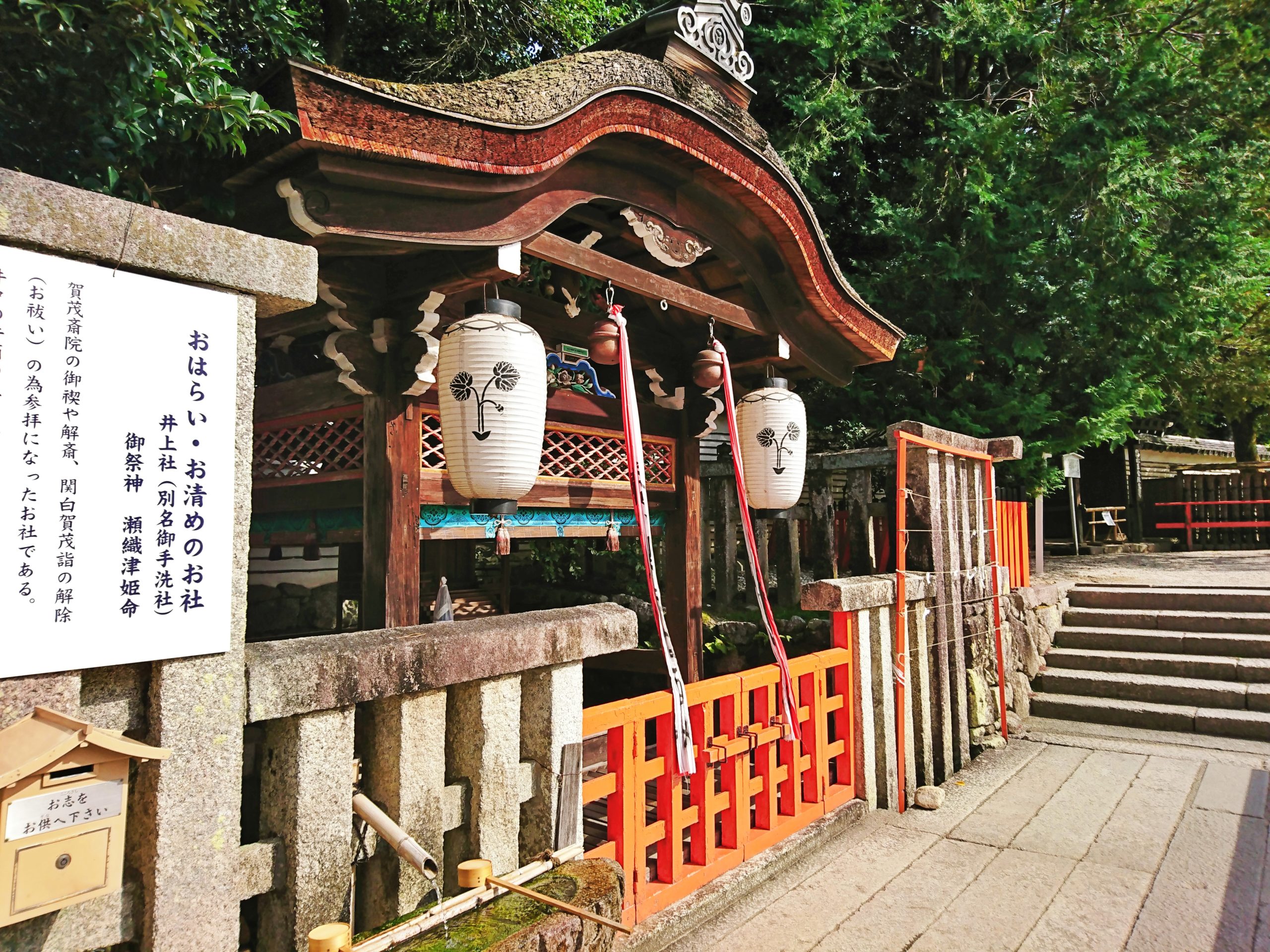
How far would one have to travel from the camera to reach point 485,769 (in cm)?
298

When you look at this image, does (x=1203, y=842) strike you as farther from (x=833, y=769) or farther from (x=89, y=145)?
(x=89, y=145)

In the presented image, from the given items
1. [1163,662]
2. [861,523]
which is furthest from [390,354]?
[1163,662]

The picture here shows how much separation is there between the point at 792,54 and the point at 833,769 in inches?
408

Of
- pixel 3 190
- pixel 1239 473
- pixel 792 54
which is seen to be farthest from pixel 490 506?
pixel 1239 473

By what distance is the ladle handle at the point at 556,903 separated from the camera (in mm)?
2598

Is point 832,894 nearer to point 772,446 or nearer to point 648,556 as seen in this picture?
point 648,556

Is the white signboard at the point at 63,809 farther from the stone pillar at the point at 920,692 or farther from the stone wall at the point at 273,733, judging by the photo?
the stone pillar at the point at 920,692

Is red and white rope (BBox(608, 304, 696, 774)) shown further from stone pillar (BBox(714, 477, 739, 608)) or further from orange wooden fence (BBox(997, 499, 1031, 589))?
orange wooden fence (BBox(997, 499, 1031, 589))

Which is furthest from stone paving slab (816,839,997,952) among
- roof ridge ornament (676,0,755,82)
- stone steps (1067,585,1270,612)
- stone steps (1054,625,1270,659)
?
stone steps (1067,585,1270,612)

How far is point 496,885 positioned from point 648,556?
1898mm

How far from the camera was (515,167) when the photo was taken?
4.11 m

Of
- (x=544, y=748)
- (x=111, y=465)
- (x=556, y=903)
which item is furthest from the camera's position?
(x=544, y=748)

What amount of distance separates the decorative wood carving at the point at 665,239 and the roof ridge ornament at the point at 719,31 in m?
1.23

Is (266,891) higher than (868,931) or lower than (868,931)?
Result: higher
